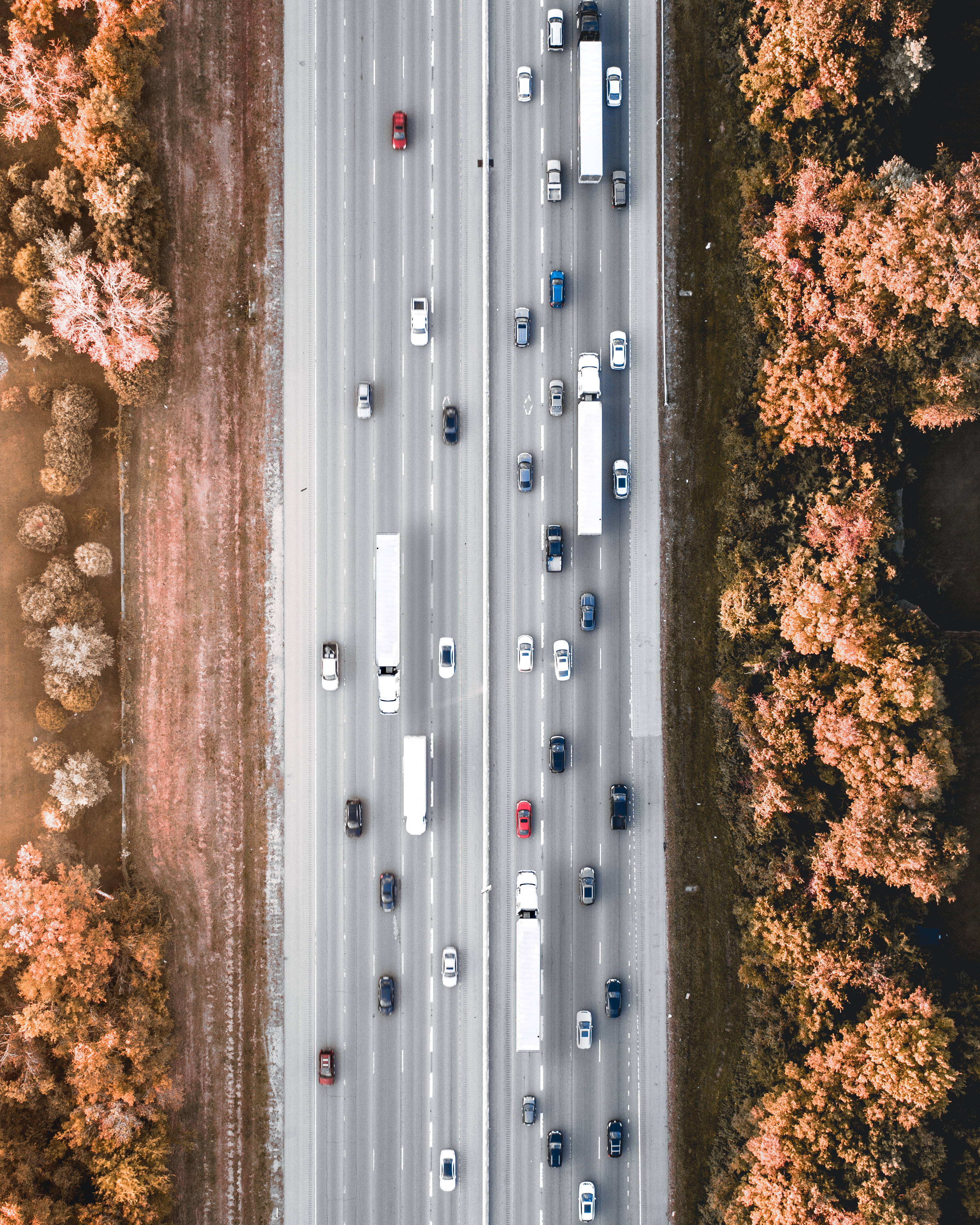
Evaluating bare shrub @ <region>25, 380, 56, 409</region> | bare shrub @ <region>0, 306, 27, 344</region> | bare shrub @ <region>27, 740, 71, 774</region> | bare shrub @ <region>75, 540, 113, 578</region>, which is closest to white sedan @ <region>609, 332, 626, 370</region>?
bare shrub @ <region>75, 540, 113, 578</region>

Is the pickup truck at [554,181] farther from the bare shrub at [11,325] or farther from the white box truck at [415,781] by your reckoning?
the white box truck at [415,781]

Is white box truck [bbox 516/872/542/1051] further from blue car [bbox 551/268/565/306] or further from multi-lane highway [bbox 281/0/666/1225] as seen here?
blue car [bbox 551/268/565/306]

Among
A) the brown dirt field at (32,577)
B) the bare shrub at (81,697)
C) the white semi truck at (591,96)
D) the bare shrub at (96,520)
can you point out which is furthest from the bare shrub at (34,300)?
the white semi truck at (591,96)

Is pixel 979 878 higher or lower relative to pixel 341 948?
higher

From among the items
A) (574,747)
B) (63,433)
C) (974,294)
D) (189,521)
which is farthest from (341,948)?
(974,294)

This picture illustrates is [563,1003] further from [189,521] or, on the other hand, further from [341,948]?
[189,521]

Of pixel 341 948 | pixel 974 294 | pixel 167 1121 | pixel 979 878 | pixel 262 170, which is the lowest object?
pixel 167 1121
